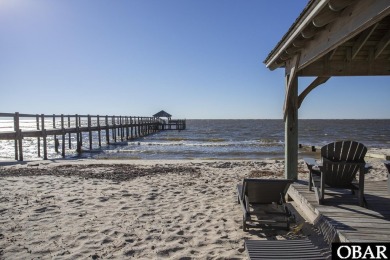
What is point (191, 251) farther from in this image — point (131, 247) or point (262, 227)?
point (262, 227)

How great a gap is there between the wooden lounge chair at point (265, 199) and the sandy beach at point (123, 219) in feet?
0.62

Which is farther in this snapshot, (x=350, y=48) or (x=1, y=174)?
(x=1, y=174)

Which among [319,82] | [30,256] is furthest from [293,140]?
[30,256]

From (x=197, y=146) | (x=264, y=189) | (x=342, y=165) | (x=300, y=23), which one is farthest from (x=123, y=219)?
(x=197, y=146)

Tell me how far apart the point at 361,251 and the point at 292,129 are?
317cm

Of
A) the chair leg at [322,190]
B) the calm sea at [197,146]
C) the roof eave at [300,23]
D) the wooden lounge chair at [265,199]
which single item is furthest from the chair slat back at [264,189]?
the calm sea at [197,146]

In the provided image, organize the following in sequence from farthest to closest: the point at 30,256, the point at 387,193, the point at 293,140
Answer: the point at 293,140, the point at 387,193, the point at 30,256

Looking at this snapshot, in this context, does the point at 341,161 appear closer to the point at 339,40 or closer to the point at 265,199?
the point at 265,199

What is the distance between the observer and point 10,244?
3900mm

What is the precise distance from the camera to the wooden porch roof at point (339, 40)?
2856mm

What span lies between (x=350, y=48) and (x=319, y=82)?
2.60 ft

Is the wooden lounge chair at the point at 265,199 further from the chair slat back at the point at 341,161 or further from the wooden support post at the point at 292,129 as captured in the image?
the wooden support post at the point at 292,129

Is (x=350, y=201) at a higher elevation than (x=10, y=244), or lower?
higher

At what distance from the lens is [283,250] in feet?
9.46
